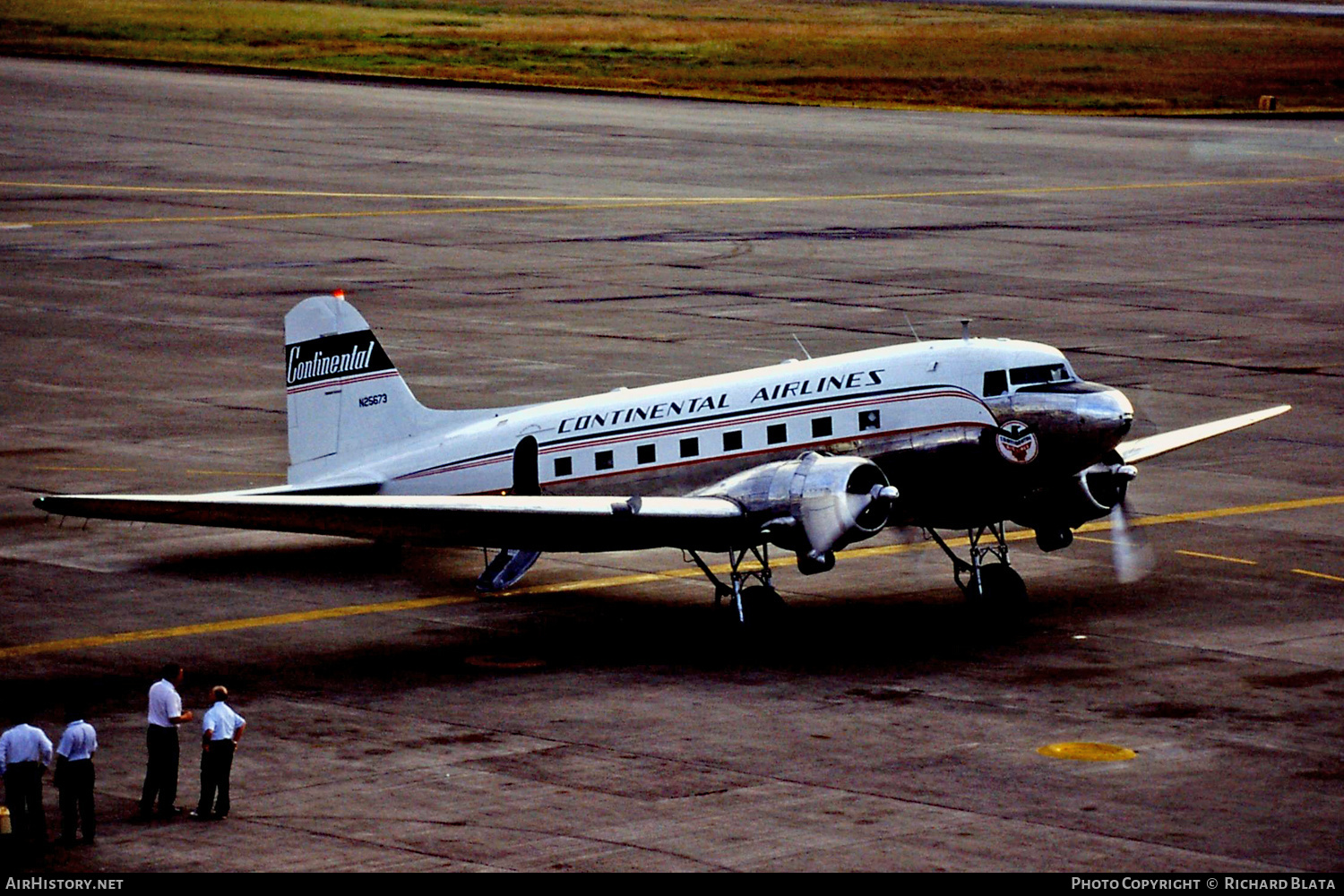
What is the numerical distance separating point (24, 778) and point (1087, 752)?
13.1 m

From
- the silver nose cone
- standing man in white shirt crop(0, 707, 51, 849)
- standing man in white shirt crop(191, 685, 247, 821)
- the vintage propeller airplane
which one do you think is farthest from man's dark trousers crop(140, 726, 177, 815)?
the silver nose cone

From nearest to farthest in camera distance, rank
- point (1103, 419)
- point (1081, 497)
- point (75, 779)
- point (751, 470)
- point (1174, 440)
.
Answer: point (75, 779) → point (1103, 419) → point (751, 470) → point (1081, 497) → point (1174, 440)

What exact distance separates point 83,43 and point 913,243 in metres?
90.6

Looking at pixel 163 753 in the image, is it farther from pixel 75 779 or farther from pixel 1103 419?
pixel 1103 419

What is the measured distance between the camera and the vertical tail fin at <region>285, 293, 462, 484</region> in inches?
1539

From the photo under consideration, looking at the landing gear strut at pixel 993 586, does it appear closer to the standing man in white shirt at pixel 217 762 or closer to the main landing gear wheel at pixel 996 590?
the main landing gear wheel at pixel 996 590

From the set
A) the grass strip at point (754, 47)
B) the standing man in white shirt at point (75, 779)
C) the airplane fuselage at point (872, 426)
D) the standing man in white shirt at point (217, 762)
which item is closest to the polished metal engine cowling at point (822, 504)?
the airplane fuselage at point (872, 426)

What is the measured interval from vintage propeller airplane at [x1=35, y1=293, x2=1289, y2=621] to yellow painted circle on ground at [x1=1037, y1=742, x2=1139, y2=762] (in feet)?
17.4

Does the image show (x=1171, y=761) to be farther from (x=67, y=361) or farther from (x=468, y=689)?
(x=67, y=361)

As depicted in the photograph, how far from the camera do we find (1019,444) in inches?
1344

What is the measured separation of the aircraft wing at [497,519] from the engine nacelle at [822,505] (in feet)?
1.69

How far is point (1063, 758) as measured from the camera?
27.9m

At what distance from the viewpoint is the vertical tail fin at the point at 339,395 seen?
39.1 meters

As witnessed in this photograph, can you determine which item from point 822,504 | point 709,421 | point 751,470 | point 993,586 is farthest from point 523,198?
point 822,504
